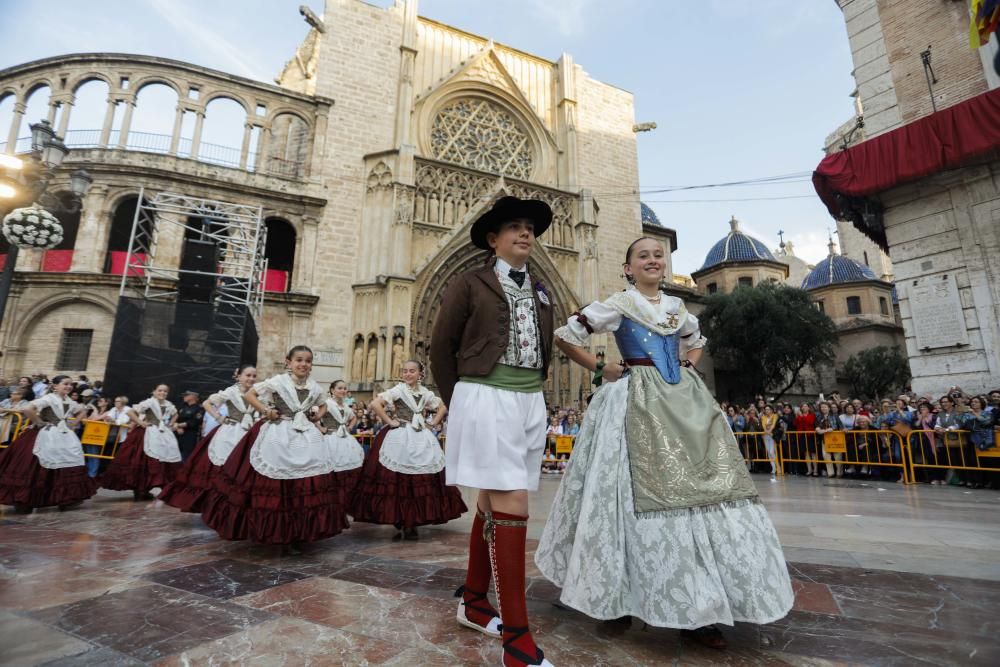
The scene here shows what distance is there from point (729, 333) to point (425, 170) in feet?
55.4

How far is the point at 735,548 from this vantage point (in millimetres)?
2098

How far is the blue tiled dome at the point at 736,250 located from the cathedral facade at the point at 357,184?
14.4 metres

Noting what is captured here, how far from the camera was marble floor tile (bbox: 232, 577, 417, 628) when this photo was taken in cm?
241

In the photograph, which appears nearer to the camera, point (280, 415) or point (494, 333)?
point (494, 333)

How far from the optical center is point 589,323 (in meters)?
2.71

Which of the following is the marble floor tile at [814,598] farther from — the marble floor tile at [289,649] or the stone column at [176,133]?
the stone column at [176,133]

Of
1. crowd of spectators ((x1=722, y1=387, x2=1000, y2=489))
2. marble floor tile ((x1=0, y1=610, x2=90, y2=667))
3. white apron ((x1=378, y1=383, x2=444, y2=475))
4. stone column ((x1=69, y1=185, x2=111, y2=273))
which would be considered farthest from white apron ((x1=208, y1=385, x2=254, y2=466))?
stone column ((x1=69, y1=185, x2=111, y2=273))

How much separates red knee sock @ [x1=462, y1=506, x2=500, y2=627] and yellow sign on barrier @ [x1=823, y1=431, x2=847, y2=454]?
34.3 ft

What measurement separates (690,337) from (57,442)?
8.00m

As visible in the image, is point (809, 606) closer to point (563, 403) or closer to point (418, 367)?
point (418, 367)

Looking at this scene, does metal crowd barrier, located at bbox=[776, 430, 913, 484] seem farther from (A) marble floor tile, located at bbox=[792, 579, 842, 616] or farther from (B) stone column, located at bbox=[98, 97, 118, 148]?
(B) stone column, located at bbox=[98, 97, 118, 148]

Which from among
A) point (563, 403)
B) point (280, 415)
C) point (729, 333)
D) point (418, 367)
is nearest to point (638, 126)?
point (729, 333)

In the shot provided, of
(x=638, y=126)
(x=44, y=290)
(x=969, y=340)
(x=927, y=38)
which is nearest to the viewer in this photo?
(x=969, y=340)

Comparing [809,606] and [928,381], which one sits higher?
[928,381]
